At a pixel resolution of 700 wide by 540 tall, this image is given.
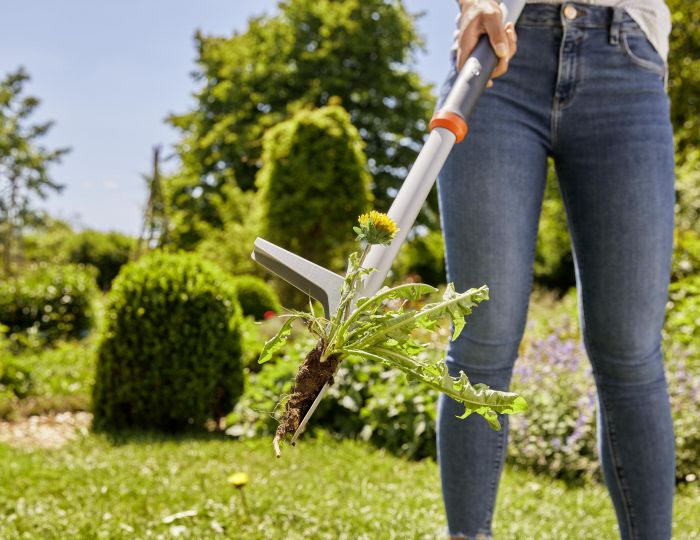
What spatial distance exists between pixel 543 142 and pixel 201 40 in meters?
18.9

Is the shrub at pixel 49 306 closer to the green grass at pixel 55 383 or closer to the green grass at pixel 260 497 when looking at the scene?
the green grass at pixel 55 383

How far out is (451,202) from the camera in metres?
1.63

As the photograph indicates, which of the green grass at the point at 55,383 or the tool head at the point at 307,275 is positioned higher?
the tool head at the point at 307,275

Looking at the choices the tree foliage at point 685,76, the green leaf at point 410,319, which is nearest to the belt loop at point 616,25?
the green leaf at point 410,319

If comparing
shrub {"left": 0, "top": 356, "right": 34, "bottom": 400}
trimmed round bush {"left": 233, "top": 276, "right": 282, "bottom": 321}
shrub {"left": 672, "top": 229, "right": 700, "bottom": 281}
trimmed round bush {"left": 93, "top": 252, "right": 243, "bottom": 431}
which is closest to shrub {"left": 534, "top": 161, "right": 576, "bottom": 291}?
trimmed round bush {"left": 233, "top": 276, "right": 282, "bottom": 321}

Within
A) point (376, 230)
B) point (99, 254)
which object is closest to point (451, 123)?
point (376, 230)

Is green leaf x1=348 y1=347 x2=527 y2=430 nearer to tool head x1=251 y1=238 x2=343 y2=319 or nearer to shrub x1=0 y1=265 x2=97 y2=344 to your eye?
tool head x1=251 y1=238 x2=343 y2=319

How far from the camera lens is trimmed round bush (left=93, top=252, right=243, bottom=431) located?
14.1 ft

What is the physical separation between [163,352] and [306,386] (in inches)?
139

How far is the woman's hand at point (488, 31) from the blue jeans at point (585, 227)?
0.69ft

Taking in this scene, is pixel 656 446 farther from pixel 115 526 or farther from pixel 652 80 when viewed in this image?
pixel 115 526

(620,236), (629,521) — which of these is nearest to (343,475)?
(629,521)

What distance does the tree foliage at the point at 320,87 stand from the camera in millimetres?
15938

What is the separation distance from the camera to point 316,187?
10.4 m
